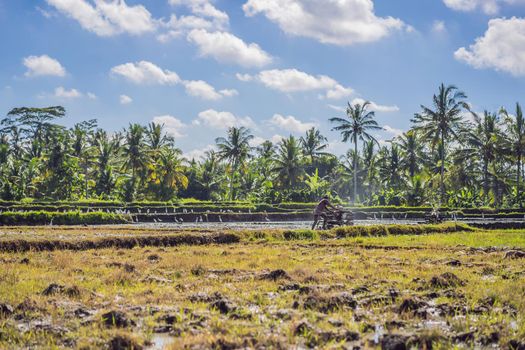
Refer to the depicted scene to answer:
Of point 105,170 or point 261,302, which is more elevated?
point 105,170

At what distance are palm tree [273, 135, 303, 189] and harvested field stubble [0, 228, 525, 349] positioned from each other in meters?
38.5

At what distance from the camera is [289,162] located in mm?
51250

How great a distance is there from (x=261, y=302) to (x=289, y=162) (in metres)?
44.0

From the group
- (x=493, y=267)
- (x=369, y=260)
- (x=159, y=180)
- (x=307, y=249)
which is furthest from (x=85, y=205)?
(x=493, y=267)

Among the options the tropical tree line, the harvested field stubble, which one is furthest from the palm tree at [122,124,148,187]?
the harvested field stubble

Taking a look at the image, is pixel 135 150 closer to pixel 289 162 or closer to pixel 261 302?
pixel 289 162

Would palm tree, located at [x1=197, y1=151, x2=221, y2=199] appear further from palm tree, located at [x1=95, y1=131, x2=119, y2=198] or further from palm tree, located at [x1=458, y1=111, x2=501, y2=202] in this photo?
palm tree, located at [x1=458, y1=111, x2=501, y2=202]

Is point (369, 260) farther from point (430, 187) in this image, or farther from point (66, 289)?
point (430, 187)

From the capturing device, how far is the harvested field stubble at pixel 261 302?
5570 mm

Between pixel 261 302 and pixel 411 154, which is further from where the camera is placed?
pixel 411 154

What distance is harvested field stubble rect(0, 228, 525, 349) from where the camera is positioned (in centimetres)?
557

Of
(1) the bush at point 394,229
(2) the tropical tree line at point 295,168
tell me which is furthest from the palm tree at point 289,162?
(1) the bush at point 394,229

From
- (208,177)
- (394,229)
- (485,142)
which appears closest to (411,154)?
(485,142)

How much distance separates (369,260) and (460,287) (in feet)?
13.1
